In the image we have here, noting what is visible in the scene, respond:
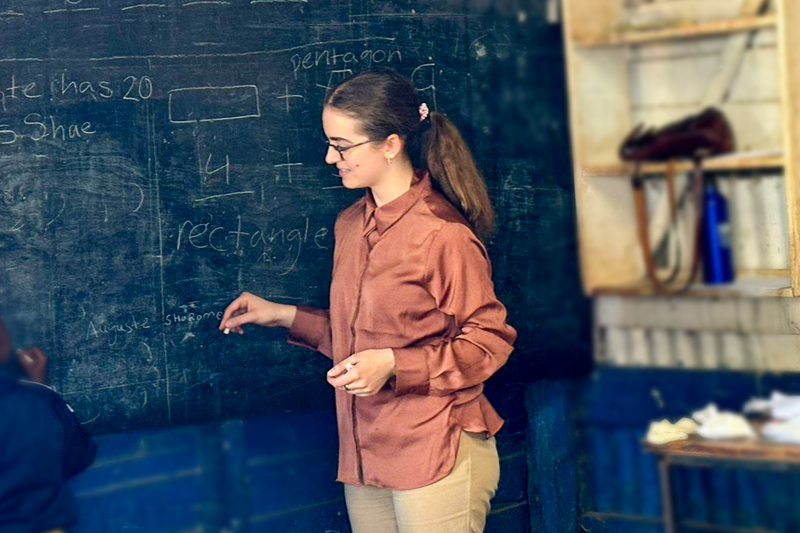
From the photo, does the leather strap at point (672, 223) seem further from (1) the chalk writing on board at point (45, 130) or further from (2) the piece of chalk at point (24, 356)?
(2) the piece of chalk at point (24, 356)

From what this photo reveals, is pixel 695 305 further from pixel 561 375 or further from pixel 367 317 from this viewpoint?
pixel 367 317

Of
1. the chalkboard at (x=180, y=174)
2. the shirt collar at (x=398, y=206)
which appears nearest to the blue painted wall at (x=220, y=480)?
the chalkboard at (x=180, y=174)

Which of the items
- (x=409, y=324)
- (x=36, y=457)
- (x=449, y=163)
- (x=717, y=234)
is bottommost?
(x=36, y=457)

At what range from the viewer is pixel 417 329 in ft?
7.97

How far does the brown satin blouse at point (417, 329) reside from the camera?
2383 millimetres

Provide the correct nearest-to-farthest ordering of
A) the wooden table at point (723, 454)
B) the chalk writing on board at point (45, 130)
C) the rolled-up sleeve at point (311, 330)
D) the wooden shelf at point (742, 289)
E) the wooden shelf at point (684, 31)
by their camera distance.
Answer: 1. the chalk writing on board at point (45, 130)
2. the rolled-up sleeve at point (311, 330)
3. the wooden table at point (723, 454)
4. the wooden shelf at point (684, 31)
5. the wooden shelf at point (742, 289)

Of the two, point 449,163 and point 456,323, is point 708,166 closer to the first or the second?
point 449,163

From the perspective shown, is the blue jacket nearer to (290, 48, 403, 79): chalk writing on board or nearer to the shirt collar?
the shirt collar

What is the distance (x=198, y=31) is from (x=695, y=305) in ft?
5.78

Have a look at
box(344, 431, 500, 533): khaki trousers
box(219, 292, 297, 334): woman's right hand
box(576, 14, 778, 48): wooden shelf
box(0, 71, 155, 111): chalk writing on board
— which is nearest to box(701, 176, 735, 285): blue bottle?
box(576, 14, 778, 48): wooden shelf

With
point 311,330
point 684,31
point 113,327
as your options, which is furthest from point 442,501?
point 684,31

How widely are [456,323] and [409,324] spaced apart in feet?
0.38

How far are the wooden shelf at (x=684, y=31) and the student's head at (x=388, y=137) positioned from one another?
0.86 m

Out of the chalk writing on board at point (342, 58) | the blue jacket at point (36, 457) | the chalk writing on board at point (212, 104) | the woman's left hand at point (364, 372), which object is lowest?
the blue jacket at point (36, 457)
